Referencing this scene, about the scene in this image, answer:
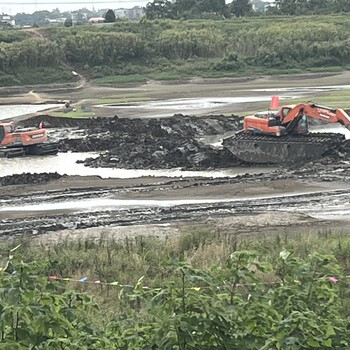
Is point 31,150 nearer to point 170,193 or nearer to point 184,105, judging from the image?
point 170,193

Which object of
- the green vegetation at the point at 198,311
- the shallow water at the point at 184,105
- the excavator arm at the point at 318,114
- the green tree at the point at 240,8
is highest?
the green vegetation at the point at 198,311

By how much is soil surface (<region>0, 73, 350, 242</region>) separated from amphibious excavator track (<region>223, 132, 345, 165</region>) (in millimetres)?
340

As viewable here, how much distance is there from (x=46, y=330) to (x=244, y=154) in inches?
875

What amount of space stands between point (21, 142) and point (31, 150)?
685 millimetres

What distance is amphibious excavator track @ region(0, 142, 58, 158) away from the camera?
32.0 metres

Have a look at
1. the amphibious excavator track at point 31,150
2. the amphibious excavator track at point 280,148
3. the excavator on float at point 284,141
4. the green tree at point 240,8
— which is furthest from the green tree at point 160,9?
the amphibious excavator track at point 280,148

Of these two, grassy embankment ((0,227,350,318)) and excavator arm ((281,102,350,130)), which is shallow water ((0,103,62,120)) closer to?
excavator arm ((281,102,350,130))

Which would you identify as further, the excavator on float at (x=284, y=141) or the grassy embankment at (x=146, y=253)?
the excavator on float at (x=284, y=141)

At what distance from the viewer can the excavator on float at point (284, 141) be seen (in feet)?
90.2

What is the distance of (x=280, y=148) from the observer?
27734 millimetres

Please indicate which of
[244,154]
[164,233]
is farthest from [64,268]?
[244,154]

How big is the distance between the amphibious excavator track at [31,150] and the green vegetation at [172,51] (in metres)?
31.1

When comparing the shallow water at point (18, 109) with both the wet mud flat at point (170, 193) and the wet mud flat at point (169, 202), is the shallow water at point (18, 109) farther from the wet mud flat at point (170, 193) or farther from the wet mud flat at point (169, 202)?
the wet mud flat at point (169, 202)

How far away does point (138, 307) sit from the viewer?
1096 cm
